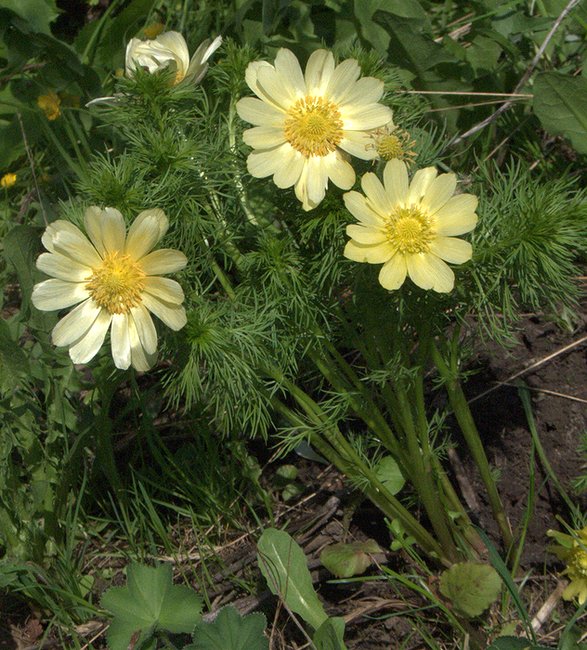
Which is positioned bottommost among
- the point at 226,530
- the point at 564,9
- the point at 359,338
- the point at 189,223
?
the point at 226,530

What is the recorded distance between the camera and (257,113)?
1262 mm

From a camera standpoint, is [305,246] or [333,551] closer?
[305,246]

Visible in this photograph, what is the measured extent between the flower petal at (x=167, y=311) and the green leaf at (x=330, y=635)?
521 mm

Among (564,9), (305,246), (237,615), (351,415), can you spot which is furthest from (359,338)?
(564,9)

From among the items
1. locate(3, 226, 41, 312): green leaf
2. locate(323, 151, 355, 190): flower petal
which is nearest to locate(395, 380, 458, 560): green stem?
locate(323, 151, 355, 190): flower petal

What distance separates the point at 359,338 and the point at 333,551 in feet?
1.23

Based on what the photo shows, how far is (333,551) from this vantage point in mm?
1514

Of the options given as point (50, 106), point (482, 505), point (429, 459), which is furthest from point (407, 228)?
point (50, 106)

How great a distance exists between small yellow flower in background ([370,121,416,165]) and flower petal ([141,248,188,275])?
12.3 inches

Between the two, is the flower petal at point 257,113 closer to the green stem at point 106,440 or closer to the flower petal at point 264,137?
the flower petal at point 264,137

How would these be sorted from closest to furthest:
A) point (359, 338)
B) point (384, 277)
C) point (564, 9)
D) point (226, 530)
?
1. point (384, 277)
2. point (359, 338)
3. point (226, 530)
4. point (564, 9)

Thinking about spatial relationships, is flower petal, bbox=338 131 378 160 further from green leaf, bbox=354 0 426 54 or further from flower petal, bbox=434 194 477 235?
green leaf, bbox=354 0 426 54

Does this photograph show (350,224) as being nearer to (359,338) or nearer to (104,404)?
(359,338)

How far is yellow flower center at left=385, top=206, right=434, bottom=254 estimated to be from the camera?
47.4 inches
